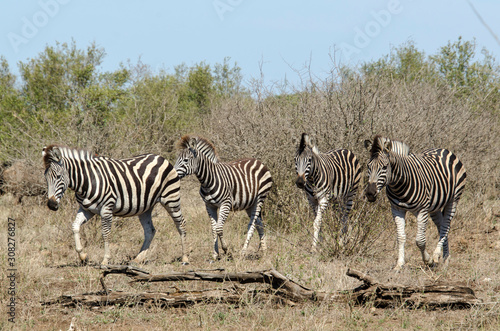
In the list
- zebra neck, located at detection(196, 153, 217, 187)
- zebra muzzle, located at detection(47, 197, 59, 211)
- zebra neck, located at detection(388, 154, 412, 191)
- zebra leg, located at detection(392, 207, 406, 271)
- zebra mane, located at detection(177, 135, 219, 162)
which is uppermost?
zebra mane, located at detection(177, 135, 219, 162)

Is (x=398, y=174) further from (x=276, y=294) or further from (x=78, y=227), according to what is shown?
(x=78, y=227)

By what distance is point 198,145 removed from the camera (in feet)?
31.8

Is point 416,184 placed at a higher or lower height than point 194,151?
lower

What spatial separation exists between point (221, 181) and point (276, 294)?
3.58 m

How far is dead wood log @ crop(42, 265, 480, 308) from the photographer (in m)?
5.91

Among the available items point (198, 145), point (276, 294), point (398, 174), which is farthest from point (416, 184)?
point (198, 145)

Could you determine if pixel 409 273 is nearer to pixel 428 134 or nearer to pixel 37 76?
pixel 428 134

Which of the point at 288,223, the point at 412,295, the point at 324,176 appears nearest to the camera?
the point at 412,295

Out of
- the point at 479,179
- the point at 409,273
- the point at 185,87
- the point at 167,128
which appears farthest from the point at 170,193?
the point at 185,87

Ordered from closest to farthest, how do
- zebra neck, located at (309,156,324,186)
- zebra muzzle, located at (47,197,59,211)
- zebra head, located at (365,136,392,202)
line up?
1. zebra head, located at (365,136,392,202)
2. zebra muzzle, located at (47,197,59,211)
3. zebra neck, located at (309,156,324,186)

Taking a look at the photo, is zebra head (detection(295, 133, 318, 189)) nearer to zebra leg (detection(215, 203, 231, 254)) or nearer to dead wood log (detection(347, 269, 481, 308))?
zebra leg (detection(215, 203, 231, 254))

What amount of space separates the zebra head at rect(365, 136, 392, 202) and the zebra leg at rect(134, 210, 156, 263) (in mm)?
3699

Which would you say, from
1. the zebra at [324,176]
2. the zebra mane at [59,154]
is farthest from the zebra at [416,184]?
the zebra mane at [59,154]

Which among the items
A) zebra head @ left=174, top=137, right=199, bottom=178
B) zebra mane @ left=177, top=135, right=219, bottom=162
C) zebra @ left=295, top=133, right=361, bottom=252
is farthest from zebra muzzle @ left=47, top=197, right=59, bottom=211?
zebra @ left=295, top=133, right=361, bottom=252
